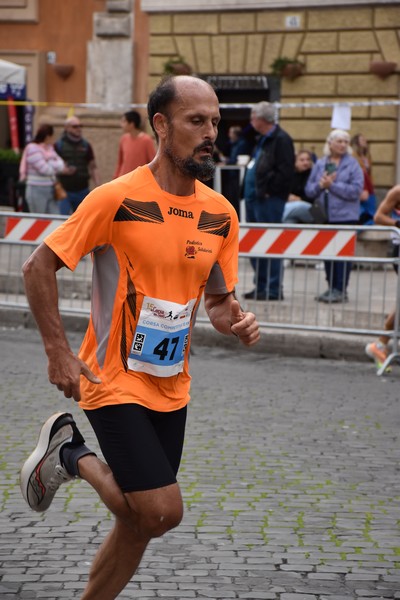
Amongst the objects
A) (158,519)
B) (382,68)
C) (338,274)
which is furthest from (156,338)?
(382,68)

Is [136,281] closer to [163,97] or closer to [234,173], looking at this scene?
[163,97]

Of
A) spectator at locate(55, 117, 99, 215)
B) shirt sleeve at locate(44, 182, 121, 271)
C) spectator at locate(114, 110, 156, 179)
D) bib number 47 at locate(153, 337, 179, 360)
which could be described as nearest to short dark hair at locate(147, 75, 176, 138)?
shirt sleeve at locate(44, 182, 121, 271)

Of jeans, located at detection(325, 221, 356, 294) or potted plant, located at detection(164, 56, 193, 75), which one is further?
potted plant, located at detection(164, 56, 193, 75)

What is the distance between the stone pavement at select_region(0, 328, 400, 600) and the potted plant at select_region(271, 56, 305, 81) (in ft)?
41.8

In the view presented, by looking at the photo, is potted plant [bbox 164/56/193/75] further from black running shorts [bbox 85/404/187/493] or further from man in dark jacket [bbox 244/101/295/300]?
black running shorts [bbox 85/404/187/493]

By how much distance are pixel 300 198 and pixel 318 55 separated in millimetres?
6006

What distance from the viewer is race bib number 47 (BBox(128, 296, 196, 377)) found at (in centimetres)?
433

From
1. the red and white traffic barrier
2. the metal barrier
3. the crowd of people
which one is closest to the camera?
the metal barrier

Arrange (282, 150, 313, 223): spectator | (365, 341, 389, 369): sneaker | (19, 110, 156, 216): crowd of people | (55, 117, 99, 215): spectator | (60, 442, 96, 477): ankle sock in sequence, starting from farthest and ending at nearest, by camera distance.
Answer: (55, 117, 99, 215): spectator
(19, 110, 156, 216): crowd of people
(282, 150, 313, 223): spectator
(365, 341, 389, 369): sneaker
(60, 442, 96, 477): ankle sock

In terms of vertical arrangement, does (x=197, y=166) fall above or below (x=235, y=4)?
below

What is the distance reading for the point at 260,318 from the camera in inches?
508

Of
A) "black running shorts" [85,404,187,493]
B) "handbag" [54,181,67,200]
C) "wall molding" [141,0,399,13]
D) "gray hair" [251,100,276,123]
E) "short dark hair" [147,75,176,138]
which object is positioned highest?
"wall molding" [141,0,399,13]

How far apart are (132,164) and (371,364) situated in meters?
6.35

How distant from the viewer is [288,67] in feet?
74.1
